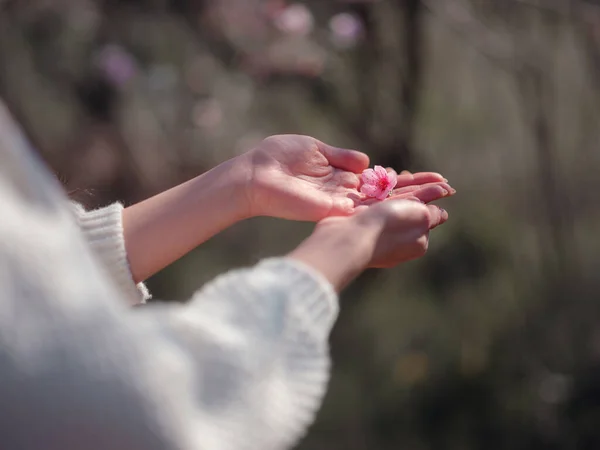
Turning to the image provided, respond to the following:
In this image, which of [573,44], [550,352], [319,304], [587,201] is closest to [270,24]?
[573,44]

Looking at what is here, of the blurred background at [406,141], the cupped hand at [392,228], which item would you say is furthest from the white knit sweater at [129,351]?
the blurred background at [406,141]

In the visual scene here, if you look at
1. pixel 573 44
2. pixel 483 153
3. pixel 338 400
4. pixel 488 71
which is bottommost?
pixel 338 400

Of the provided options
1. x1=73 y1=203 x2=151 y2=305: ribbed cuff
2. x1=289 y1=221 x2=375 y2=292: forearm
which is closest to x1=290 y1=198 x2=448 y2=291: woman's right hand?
x1=289 y1=221 x2=375 y2=292: forearm

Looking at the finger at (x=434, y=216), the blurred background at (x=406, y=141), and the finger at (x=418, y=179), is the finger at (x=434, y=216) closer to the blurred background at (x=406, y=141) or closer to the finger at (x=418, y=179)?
the finger at (x=418, y=179)

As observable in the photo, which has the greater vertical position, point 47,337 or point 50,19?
point 47,337

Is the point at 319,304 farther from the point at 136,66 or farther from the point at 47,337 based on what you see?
the point at 136,66

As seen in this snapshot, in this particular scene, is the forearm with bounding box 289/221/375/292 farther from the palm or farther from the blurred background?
the blurred background
